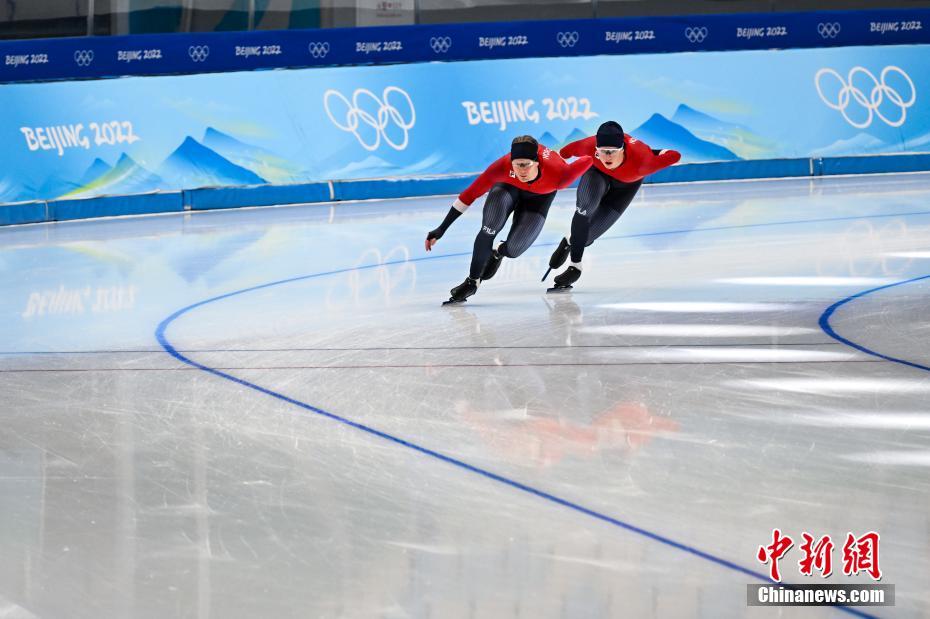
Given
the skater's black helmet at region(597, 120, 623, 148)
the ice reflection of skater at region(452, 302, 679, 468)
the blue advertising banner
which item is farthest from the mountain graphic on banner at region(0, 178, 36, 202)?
the ice reflection of skater at region(452, 302, 679, 468)

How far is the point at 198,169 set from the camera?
14.7m

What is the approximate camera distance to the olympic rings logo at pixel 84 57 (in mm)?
14672

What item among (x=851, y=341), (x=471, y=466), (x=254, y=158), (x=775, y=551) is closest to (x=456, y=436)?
(x=471, y=466)

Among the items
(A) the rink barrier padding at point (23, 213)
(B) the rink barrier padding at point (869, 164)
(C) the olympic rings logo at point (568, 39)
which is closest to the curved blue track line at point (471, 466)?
(A) the rink barrier padding at point (23, 213)

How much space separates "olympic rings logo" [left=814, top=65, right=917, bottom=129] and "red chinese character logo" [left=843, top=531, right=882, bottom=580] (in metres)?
14.1

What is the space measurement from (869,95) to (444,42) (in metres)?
5.32

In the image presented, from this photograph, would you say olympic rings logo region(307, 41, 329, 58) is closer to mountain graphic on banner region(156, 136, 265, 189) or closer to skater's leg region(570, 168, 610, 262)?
mountain graphic on banner region(156, 136, 265, 189)

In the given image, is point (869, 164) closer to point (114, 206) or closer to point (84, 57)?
point (114, 206)

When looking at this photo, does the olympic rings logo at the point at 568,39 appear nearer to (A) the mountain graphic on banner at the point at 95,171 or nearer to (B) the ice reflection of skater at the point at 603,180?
(A) the mountain graphic on banner at the point at 95,171

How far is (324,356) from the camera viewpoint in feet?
22.1

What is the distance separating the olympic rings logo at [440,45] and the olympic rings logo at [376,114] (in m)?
0.81

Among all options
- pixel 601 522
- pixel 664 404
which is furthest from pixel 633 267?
pixel 601 522

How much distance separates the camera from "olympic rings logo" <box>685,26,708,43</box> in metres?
17.0

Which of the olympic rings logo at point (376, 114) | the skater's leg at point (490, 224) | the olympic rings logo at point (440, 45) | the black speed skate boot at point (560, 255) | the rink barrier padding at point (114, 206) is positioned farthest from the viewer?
the olympic rings logo at point (440, 45)
